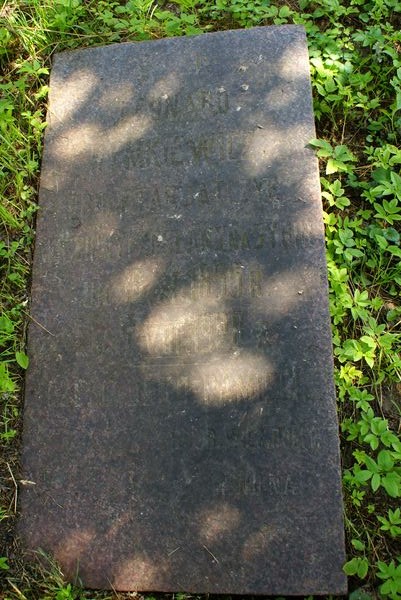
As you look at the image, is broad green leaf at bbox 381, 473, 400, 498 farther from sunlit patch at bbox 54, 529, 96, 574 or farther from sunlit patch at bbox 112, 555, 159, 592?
sunlit patch at bbox 54, 529, 96, 574

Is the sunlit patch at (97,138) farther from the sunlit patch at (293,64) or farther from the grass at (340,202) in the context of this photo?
the sunlit patch at (293,64)

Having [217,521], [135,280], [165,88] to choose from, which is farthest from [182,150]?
[217,521]

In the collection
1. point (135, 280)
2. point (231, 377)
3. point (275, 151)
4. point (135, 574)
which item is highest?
point (275, 151)

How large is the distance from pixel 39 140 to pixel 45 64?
0.49 m

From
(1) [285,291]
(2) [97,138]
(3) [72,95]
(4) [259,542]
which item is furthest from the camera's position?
(3) [72,95]

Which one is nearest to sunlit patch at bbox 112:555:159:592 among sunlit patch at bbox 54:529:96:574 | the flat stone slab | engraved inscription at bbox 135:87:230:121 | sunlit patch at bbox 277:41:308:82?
the flat stone slab

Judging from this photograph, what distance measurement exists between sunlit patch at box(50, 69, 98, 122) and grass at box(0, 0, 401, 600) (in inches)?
5.4

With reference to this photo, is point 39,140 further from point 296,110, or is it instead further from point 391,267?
point 391,267

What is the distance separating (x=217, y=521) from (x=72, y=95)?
75.3 inches

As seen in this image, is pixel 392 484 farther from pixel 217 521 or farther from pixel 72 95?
pixel 72 95

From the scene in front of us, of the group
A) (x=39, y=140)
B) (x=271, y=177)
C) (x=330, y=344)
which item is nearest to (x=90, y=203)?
(x=39, y=140)

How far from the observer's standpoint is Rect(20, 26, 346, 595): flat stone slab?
2033 millimetres

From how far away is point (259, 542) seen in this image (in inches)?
78.6

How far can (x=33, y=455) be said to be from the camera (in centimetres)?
223
